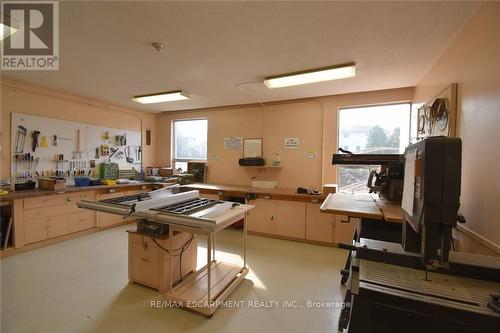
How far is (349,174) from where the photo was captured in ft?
13.4

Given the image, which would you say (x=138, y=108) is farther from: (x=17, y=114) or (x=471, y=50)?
(x=471, y=50)

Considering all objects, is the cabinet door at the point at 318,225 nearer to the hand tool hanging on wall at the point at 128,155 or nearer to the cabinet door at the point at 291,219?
the cabinet door at the point at 291,219

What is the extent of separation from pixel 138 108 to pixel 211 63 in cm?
341

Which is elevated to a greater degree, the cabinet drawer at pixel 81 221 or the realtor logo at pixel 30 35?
the realtor logo at pixel 30 35

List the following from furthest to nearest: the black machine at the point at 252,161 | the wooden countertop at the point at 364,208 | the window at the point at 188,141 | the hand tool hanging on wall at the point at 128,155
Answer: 1. the window at the point at 188,141
2. the hand tool hanging on wall at the point at 128,155
3. the black machine at the point at 252,161
4. the wooden countertop at the point at 364,208

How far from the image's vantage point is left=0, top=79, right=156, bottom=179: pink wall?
11.2 ft

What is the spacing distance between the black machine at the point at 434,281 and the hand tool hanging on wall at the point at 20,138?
494 centimetres

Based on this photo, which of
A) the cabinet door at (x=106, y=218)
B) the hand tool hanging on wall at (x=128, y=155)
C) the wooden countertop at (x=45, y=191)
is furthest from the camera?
Answer: the hand tool hanging on wall at (x=128, y=155)

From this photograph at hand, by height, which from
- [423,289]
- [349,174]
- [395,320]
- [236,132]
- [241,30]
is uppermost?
[241,30]

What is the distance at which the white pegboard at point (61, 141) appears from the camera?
358 cm

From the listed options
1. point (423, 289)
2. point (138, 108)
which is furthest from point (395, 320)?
point (138, 108)

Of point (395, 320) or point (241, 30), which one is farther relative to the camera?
point (241, 30)

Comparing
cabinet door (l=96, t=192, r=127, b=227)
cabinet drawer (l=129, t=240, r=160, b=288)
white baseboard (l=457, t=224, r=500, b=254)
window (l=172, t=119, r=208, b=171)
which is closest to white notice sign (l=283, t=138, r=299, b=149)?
window (l=172, t=119, r=208, b=171)

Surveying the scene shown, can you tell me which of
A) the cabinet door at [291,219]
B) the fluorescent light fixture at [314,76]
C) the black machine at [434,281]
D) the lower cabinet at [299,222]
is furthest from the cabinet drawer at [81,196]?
the black machine at [434,281]
